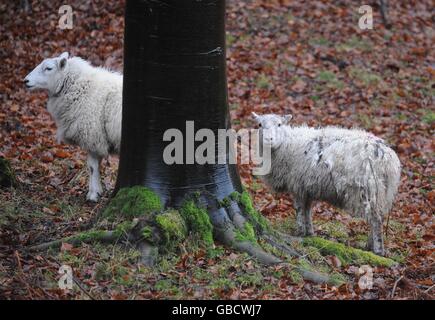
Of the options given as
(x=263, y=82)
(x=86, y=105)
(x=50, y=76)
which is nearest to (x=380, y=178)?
(x=86, y=105)

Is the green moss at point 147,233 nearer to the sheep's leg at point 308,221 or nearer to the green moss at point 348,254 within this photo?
the green moss at point 348,254

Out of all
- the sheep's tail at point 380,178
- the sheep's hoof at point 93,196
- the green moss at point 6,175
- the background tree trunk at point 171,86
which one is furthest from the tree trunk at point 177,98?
the green moss at point 6,175

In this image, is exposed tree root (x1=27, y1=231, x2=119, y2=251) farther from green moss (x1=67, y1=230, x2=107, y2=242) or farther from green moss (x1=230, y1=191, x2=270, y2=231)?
green moss (x1=230, y1=191, x2=270, y2=231)

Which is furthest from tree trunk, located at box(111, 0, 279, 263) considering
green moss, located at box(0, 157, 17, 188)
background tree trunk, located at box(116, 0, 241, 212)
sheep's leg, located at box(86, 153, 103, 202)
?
green moss, located at box(0, 157, 17, 188)

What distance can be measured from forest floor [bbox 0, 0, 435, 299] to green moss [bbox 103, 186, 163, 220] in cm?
39

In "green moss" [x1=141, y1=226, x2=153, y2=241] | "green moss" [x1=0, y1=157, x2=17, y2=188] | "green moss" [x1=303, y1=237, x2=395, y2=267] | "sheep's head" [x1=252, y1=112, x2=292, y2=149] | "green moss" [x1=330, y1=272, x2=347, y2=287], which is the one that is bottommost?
"green moss" [x1=330, y1=272, x2=347, y2=287]

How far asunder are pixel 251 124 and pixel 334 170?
14.8 feet

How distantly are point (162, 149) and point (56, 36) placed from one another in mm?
9442

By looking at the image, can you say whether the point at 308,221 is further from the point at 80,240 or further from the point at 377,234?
the point at 80,240

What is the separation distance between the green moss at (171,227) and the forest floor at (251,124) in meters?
0.15

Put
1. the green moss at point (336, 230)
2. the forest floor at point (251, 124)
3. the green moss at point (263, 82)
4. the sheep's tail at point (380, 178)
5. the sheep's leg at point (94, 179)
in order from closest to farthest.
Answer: the forest floor at point (251, 124) < the sheep's tail at point (380, 178) < the green moss at point (336, 230) < the sheep's leg at point (94, 179) < the green moss at point (263, 82)

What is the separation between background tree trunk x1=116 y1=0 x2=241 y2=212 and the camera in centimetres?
557

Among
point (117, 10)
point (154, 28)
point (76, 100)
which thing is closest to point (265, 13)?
point (117, 10)

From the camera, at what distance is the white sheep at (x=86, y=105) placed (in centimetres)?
812
